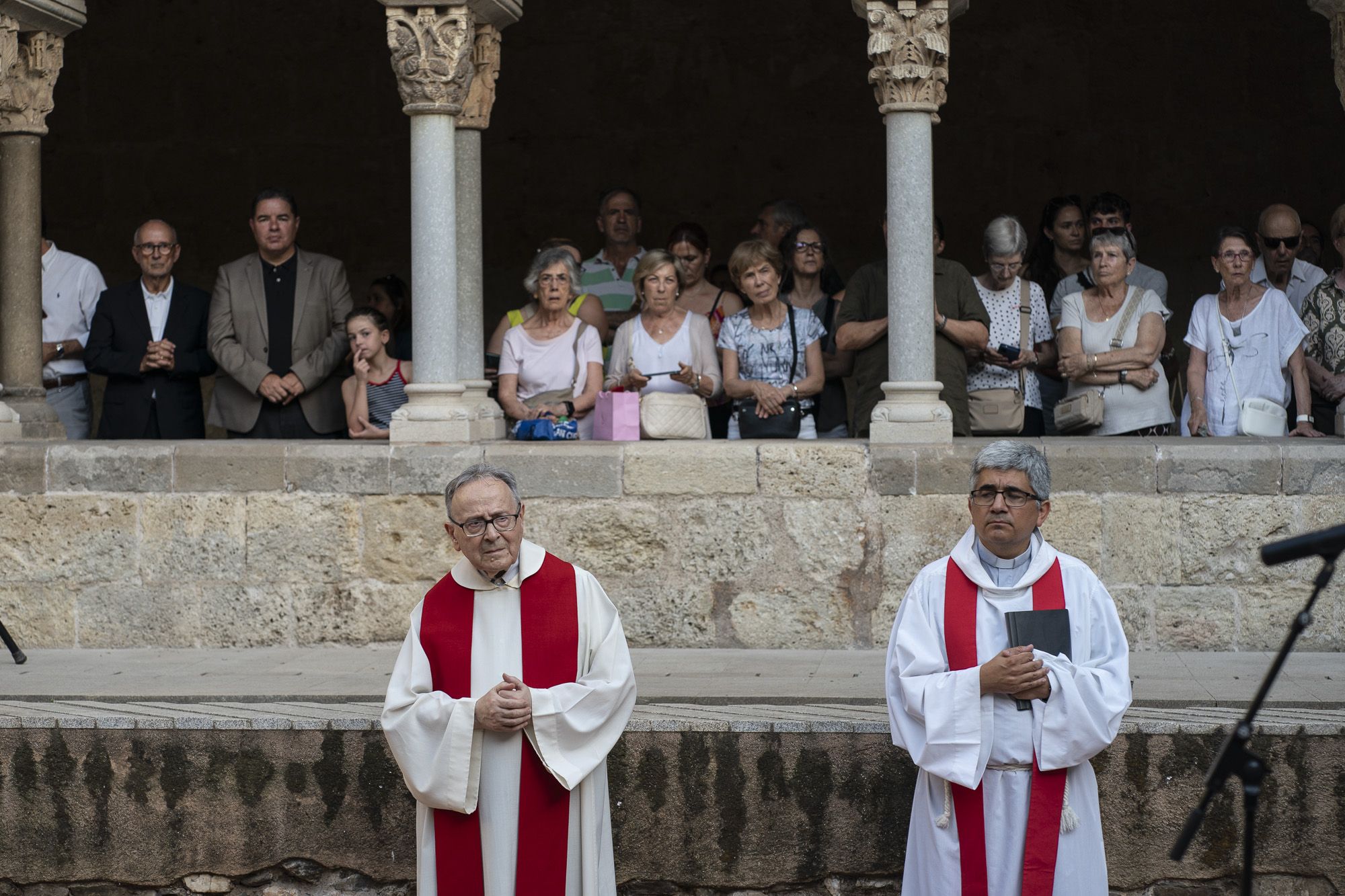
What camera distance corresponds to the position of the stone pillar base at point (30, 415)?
7.66 m

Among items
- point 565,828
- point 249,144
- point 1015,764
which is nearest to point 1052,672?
point 1015,764

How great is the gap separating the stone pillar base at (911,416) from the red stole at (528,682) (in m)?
2.92

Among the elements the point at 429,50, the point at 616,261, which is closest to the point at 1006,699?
the point at 429,50

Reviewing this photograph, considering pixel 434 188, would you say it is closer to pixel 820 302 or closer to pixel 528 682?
pixel 820 302

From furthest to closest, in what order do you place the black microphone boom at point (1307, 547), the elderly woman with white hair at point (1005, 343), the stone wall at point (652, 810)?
the elderly woman with white hair at point (1005, 343) < the stone wall at point (652, 810) < the black microphone boom at point (1307, 547)

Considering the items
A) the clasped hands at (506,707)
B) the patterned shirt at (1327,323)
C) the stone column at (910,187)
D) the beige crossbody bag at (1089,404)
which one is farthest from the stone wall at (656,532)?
the clasped hands at (506,707)

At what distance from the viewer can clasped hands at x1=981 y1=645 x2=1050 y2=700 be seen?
391cm

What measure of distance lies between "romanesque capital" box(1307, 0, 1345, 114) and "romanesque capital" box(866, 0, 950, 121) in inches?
65.6

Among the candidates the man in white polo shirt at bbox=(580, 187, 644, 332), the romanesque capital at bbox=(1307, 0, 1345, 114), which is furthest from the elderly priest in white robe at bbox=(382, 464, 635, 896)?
the romanesque capital at bbox=(1307, 0, 1345, 114)

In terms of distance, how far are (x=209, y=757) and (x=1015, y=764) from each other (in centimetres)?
266

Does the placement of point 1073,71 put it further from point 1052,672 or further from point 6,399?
point 1052,672

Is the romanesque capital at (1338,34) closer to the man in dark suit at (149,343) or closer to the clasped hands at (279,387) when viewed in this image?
the clasped hands at (279,387)

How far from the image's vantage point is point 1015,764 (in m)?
4.07

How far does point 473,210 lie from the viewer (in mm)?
8000
